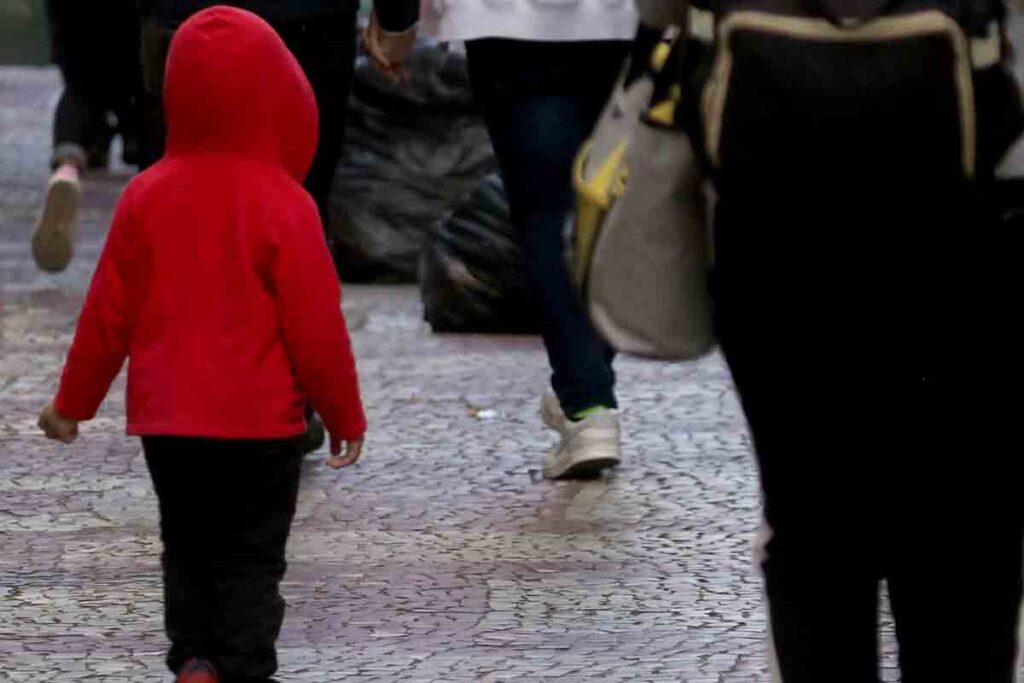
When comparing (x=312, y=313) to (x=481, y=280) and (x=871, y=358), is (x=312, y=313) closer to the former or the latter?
(x=871, y=358)

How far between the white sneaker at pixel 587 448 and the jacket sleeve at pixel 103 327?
6.70 ft

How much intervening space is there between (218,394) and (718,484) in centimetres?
224

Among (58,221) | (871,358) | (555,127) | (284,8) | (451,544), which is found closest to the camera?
(871,358)

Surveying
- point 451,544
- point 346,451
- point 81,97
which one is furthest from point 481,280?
point 346,451

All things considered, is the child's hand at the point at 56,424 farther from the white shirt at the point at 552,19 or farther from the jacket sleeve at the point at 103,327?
the white shirt at the point at 552,19

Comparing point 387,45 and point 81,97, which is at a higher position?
point 387,45

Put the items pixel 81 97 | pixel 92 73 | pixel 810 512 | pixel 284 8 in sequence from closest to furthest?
1. pixel 810 512
2. pixel 284 8
3. pixel 81 97
4. pixel 92 73

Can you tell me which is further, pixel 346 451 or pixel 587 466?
pixel 587 466

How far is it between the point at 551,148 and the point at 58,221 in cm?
309

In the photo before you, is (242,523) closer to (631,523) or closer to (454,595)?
(454,595)

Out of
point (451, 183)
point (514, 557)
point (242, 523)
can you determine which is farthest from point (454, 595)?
point (451, 183)

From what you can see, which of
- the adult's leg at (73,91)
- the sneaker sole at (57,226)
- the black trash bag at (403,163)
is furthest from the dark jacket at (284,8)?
the black trash bag at (403,163)

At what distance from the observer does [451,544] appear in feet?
17.4

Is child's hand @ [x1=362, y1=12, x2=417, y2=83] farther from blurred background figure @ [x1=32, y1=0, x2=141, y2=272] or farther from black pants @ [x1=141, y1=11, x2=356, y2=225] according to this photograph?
blurred background figure @ [x1=32, y1=0, x2=141, y2=272]
